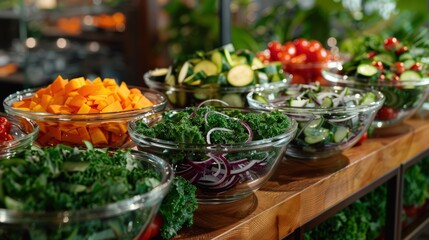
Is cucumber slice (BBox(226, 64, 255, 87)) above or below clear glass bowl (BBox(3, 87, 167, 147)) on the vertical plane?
above

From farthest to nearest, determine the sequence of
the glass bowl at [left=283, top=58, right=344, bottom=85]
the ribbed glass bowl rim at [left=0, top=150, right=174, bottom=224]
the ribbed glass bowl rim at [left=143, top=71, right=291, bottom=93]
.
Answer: the glass bowl at [left=283, top=58, right=344, bottom=85], the ribbed glass bowl rim at [left=143, top=71, right=291, bottom=93], the ribbed glass bowl rim at [left=0, top=150, right=174, bottom=224]

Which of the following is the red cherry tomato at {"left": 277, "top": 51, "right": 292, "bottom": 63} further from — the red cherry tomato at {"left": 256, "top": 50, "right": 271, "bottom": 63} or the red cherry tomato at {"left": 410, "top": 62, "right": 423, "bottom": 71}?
the red cherry tomato at {"left": 410, "top": 62, "right": 423, "bottom": 71}

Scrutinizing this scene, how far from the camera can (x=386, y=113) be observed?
2076 mm

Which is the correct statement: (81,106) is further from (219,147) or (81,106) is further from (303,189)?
(303,189)

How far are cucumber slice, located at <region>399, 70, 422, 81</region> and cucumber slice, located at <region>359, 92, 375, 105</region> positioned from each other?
0.90ft

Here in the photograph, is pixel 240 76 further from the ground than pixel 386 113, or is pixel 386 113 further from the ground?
pixel 240 76

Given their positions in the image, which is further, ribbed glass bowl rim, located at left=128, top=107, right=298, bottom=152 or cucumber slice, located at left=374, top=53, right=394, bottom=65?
cucumber slice, located at left=374, top=53, right=394, bottom=65

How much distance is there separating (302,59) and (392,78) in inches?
19.7

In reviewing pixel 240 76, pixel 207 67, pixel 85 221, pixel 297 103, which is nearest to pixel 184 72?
pixel 207 67

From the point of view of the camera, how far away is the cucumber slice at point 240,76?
1.89 m

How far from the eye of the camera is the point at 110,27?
18.4 ft

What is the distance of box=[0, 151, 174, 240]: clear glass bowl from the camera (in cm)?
94

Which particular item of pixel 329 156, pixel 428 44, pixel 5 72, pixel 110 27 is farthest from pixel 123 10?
pixel 329 156

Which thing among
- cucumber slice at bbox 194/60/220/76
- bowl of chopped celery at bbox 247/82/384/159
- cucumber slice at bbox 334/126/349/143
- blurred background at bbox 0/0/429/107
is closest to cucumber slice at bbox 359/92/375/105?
bowl of chopped celery at bbox 247/82/384/159
